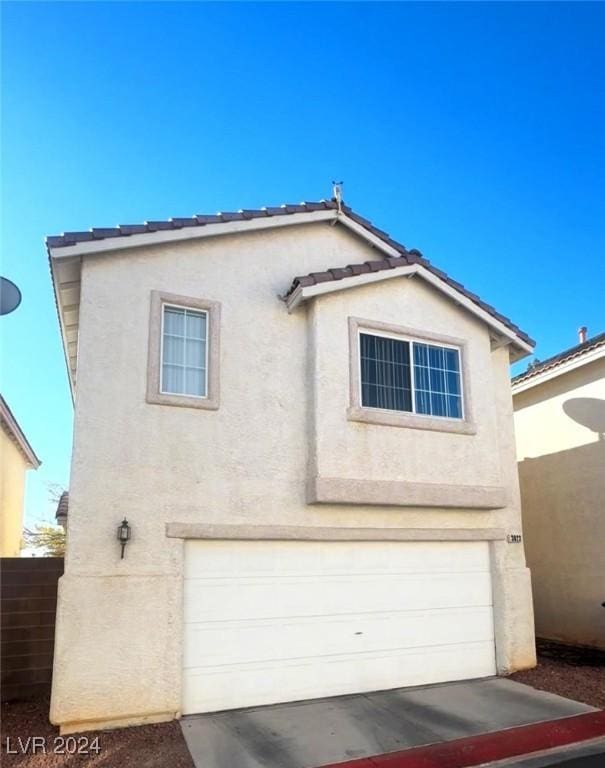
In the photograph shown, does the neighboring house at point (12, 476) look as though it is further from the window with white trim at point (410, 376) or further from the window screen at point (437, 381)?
the window screen at point (437, 381)

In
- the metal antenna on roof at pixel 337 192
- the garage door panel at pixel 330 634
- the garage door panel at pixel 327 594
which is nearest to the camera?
the garage door panel at pixel 330 634

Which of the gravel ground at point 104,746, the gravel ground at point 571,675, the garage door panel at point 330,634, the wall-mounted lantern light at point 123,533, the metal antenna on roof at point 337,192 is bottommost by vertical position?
the gravel ground at point 571,675

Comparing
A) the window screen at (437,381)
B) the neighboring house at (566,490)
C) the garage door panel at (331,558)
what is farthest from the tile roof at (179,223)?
the neighboring house at (566,490)

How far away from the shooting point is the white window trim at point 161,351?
8.76 metres

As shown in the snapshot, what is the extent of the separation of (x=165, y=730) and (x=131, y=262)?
671 cm

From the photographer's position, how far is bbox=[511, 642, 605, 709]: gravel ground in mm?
9195

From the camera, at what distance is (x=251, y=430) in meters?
9.18

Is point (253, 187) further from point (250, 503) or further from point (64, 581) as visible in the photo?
point (64, 581)

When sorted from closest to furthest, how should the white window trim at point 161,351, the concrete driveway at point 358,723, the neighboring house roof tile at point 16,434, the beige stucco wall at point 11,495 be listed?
the concrete driveway at point 358,723 < the white window trim at point 161,351 < the neighboring house roof tile at point 16,434 < the beige stucco wall at point 11,495

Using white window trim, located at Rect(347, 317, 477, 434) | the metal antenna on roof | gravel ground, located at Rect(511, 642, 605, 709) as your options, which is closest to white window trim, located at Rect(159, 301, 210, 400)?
white window trim, located at Rect(347, 317, 477, 434)

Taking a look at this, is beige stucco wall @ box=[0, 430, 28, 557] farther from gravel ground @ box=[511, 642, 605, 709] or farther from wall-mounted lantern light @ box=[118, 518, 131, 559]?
gravel ground @ box=[511, 642, 605, 709]

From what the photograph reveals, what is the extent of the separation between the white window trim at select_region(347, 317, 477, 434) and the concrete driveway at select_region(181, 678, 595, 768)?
4292 mm

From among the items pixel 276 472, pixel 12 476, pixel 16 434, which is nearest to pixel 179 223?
pixel 276 472

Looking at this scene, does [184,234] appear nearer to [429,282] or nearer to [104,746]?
[429,282]
